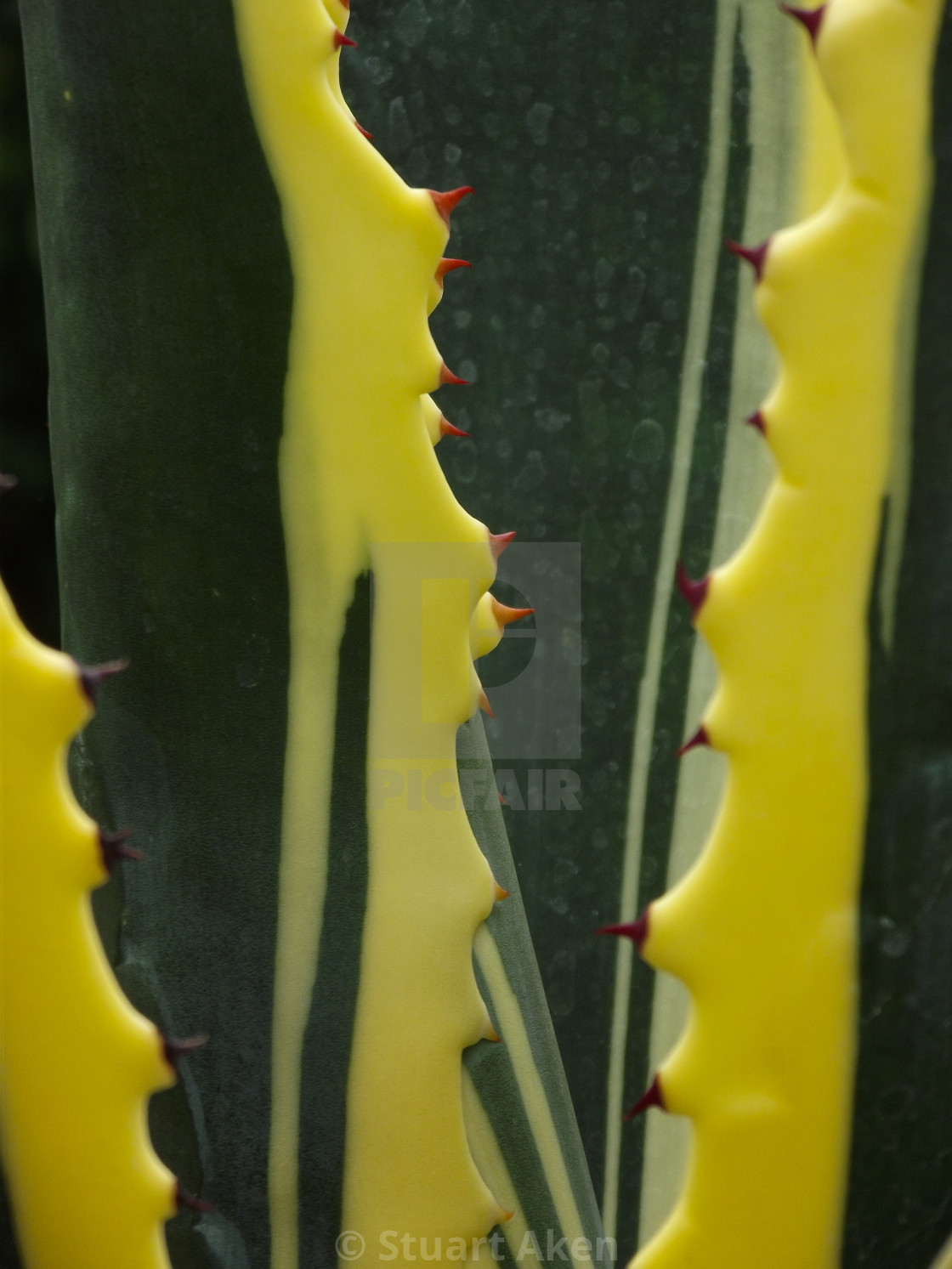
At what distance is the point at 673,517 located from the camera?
0.55 m

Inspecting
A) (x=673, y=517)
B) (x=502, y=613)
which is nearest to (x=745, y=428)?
(x=673, y=517)

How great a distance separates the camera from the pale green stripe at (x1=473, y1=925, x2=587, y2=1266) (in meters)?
0.40

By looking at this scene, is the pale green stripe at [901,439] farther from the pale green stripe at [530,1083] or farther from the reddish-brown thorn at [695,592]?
the pale green stripe at [530,1083]

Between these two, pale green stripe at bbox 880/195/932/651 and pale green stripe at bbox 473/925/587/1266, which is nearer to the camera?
pale green stripe at bbox 880/195/932/651

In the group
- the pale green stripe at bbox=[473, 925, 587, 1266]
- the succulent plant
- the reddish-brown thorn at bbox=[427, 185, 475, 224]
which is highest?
the reddish-brown thorn at bbox=[427, 185, 475, 224]

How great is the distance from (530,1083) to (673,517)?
25cm

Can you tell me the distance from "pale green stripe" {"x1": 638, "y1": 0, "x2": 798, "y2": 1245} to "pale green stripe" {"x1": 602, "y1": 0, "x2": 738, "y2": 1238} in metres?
0.01

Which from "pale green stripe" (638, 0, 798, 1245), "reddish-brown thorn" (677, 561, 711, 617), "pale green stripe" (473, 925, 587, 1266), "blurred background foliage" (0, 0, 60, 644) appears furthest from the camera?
"blurred background foliage" (0, 0, 60, 644)

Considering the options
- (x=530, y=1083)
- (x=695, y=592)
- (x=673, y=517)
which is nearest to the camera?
(x=695, y=592)

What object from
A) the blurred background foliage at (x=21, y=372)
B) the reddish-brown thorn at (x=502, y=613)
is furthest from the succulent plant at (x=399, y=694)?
the blurred background foliage at (x=21, y=372)

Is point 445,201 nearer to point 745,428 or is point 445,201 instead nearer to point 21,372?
point 745,428

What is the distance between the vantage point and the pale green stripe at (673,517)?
0.54m

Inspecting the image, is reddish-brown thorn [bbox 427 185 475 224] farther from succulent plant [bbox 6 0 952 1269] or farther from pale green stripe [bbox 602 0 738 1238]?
pale green stripe [bbox 602 0 738 1238]

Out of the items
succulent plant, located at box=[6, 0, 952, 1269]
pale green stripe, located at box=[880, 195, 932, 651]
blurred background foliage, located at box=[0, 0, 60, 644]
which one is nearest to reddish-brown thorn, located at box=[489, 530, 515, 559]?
succulent plant, located at box=[6, 0, 952, 1269]
